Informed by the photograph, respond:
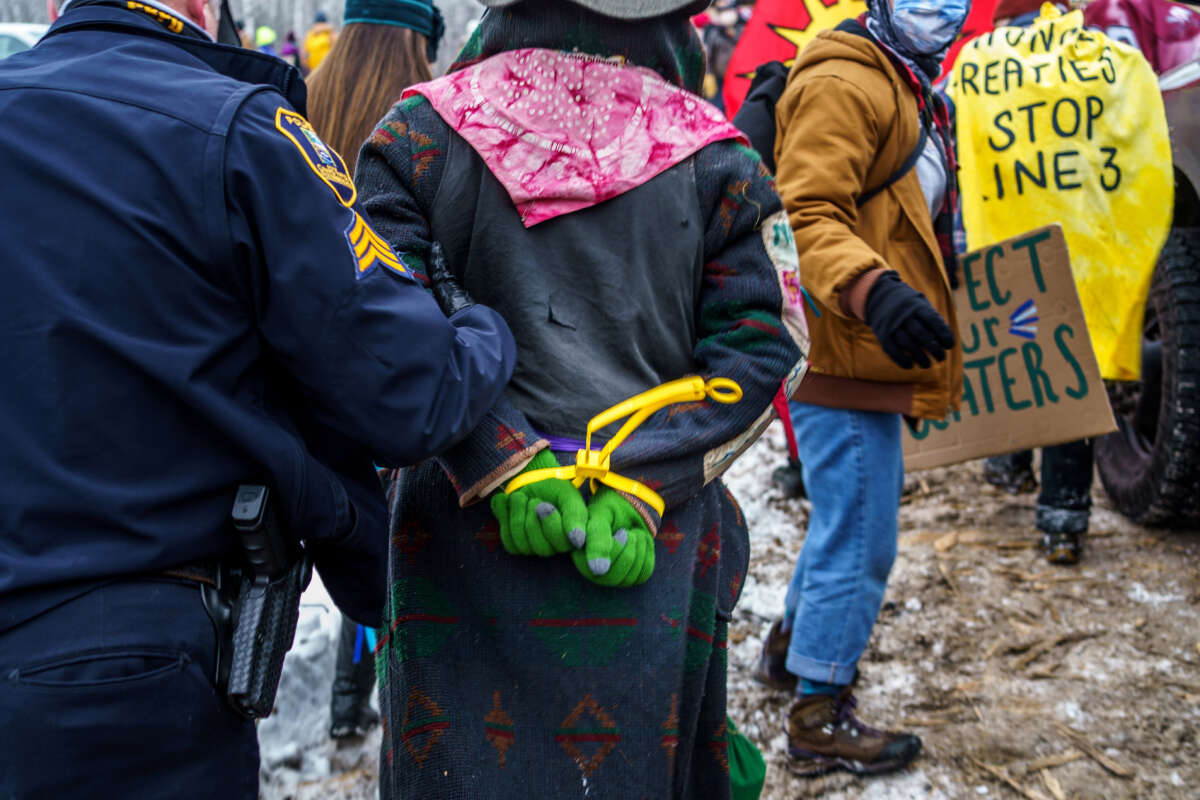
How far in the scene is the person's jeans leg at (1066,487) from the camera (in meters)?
3.94

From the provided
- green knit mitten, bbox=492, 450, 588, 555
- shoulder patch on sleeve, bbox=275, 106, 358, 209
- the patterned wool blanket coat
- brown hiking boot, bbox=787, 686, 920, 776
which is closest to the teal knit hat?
the patterned wool blanket coat

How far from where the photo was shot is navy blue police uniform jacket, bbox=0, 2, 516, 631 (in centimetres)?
116

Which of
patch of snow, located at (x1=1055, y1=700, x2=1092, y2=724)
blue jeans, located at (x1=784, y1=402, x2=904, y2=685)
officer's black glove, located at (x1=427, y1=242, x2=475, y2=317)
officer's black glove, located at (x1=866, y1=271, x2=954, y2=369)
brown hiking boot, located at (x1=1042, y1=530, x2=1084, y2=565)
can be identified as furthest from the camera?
brown hiking boot, located at (x1=1042, y1=530, x2=1084, y2=565)

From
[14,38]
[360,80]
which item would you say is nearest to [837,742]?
[360,80]

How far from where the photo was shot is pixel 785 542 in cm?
438

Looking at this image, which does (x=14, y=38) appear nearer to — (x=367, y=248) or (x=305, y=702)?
(x=305, y=702)

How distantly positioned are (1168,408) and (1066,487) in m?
0.49

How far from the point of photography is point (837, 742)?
2834mm

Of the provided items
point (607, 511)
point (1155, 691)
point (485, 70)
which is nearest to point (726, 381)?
point (607, 511)

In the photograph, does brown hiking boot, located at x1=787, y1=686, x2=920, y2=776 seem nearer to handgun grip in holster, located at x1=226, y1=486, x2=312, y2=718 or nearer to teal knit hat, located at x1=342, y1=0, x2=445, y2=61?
handgun grip in holster, located at x1=226, y1=486, x2=312, y2=718

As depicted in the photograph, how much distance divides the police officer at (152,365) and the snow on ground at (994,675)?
179 centimetres

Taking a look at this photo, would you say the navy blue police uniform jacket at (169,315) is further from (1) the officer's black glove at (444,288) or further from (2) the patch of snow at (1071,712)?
(2) the patch of snow at (1071,712)

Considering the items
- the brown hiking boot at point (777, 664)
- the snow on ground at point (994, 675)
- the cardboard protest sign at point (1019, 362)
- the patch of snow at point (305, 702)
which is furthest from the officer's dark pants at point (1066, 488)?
the patch of snow at point (305, 702)

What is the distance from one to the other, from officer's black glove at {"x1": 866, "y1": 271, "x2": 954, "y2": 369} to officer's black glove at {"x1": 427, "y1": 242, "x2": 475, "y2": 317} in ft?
3.35
